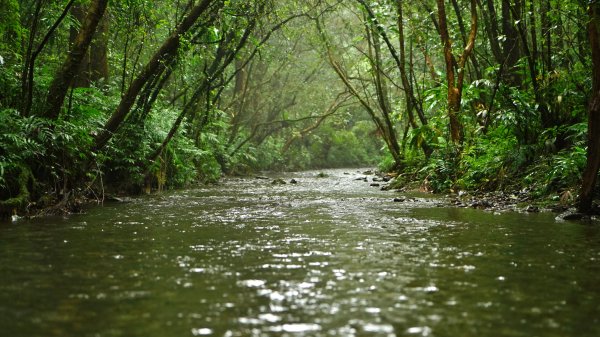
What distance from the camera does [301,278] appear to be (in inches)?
129

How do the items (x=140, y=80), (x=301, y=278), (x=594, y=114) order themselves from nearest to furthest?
1. (x=301, y=278)
2. (x=594, y=114)
3. (x=140, y=80)

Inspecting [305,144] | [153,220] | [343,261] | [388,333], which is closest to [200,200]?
[153,220]

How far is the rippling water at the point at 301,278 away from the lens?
243cm

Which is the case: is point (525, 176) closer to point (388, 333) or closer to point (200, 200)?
point (200, 200)

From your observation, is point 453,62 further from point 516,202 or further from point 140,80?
point 140,80

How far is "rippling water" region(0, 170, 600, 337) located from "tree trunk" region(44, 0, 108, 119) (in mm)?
1780

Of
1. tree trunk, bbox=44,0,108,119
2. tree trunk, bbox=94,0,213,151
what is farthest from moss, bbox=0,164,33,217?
tree trunk, bbox=94,0,213,151

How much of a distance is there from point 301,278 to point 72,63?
17.2 feet

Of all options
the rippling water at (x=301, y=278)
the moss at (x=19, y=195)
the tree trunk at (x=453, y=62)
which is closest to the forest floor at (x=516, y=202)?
the rippling water at (x=301, y=278)

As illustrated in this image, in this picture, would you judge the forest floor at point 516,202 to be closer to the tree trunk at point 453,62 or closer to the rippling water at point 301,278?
the rippling water at point 301,278

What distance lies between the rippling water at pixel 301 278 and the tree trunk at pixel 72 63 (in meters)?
1.78

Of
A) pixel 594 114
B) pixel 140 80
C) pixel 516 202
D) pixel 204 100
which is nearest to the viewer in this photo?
pixel 594 114

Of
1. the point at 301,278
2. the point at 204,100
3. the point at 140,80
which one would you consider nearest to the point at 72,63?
the point at 140,80

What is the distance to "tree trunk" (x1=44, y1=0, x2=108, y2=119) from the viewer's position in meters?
6.93
